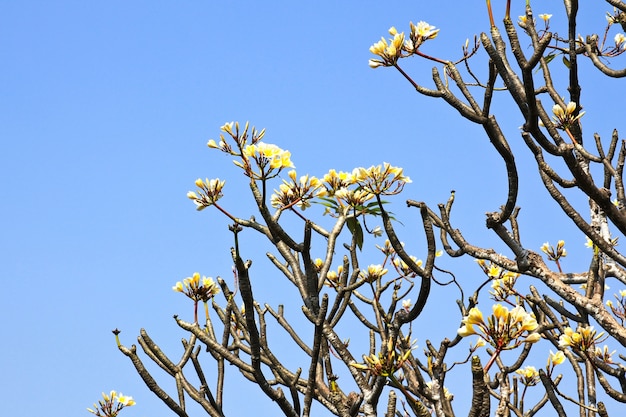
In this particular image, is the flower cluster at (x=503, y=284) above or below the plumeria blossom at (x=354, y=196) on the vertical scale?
above

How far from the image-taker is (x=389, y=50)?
3818 mm

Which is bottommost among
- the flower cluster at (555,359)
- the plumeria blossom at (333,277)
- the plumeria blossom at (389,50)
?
the flower cluster at (555,359)

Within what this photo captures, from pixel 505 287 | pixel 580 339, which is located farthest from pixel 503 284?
pixel 580 339

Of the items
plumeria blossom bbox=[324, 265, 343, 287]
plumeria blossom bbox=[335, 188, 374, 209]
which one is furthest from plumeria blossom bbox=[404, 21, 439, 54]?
plumeria blossom bbox=[324, 265, 343, 287]

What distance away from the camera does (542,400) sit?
15.9ft

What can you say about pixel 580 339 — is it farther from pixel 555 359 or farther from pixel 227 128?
pixel 227 128

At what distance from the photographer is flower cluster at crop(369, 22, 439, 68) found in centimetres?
382

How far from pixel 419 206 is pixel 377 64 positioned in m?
0.92

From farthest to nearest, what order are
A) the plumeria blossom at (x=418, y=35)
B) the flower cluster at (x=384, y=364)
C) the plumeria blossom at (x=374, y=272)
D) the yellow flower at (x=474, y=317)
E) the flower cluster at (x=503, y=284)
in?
the flower cluster at (x=503, y=284) → the plumeria blossom at (x=374, y=272) → the plumeria blossom at (x=418, y=35) → the flower cluster at (x=384, y=364) → the yellow flower at (x=474, y=317)

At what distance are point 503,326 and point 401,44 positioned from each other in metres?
1.95

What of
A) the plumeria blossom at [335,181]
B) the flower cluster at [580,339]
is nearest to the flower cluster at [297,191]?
the plumeria blossom at [335,181]

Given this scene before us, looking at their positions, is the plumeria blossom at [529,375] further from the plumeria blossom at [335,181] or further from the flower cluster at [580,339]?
the plumeria blossom at [335,181]

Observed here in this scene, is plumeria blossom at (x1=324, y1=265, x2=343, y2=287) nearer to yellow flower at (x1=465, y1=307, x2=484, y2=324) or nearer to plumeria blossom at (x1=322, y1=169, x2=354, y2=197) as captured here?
plumeria blossom at (x1=322, y1=169, x2=354, y2=197)

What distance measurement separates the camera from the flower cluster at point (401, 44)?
12.5 feet
